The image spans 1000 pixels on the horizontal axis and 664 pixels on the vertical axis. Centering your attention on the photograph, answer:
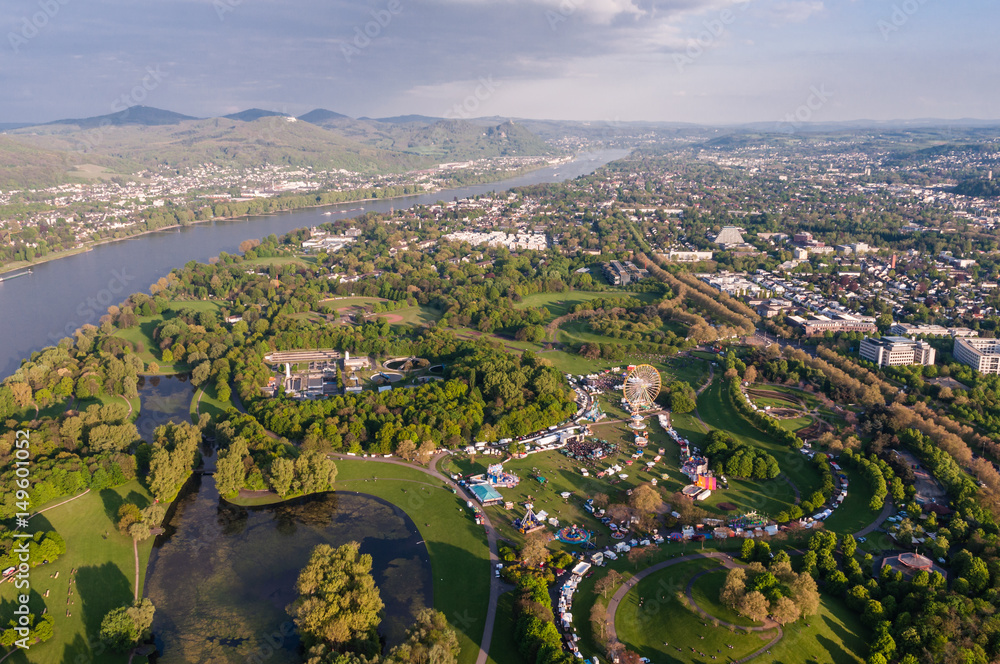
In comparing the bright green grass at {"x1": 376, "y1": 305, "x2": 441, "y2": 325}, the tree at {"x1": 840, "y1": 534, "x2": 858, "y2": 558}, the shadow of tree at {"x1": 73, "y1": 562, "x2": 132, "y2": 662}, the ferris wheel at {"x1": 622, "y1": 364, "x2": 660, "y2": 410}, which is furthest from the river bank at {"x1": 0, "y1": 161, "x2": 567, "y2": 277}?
the tree at {"x1": 840, "y1": 534, "x2": 858, "y2": 558}

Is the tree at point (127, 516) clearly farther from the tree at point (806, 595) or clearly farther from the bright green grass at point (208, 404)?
the tree at point (806, 595)

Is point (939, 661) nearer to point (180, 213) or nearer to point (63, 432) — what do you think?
point (63, 432)

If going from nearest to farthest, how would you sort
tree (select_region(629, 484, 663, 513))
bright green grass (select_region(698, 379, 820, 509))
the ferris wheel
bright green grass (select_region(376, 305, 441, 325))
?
tree (select_region(629, 484, 663, 513))
bright green grass (select_region(698, 379, 820, 509))
the ferris wheel
bright green grass (select_region(376, 305, 441, 325))

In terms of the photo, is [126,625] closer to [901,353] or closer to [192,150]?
[901,353]

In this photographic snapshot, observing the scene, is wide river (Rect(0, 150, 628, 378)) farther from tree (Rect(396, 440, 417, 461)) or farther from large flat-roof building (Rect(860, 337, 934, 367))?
large flat-roof building (Rect(860, 337, 934, 367))

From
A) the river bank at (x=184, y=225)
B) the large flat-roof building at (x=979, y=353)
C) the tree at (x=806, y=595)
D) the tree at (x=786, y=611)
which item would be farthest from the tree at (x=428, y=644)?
the river bank at (x=184, y=225)
